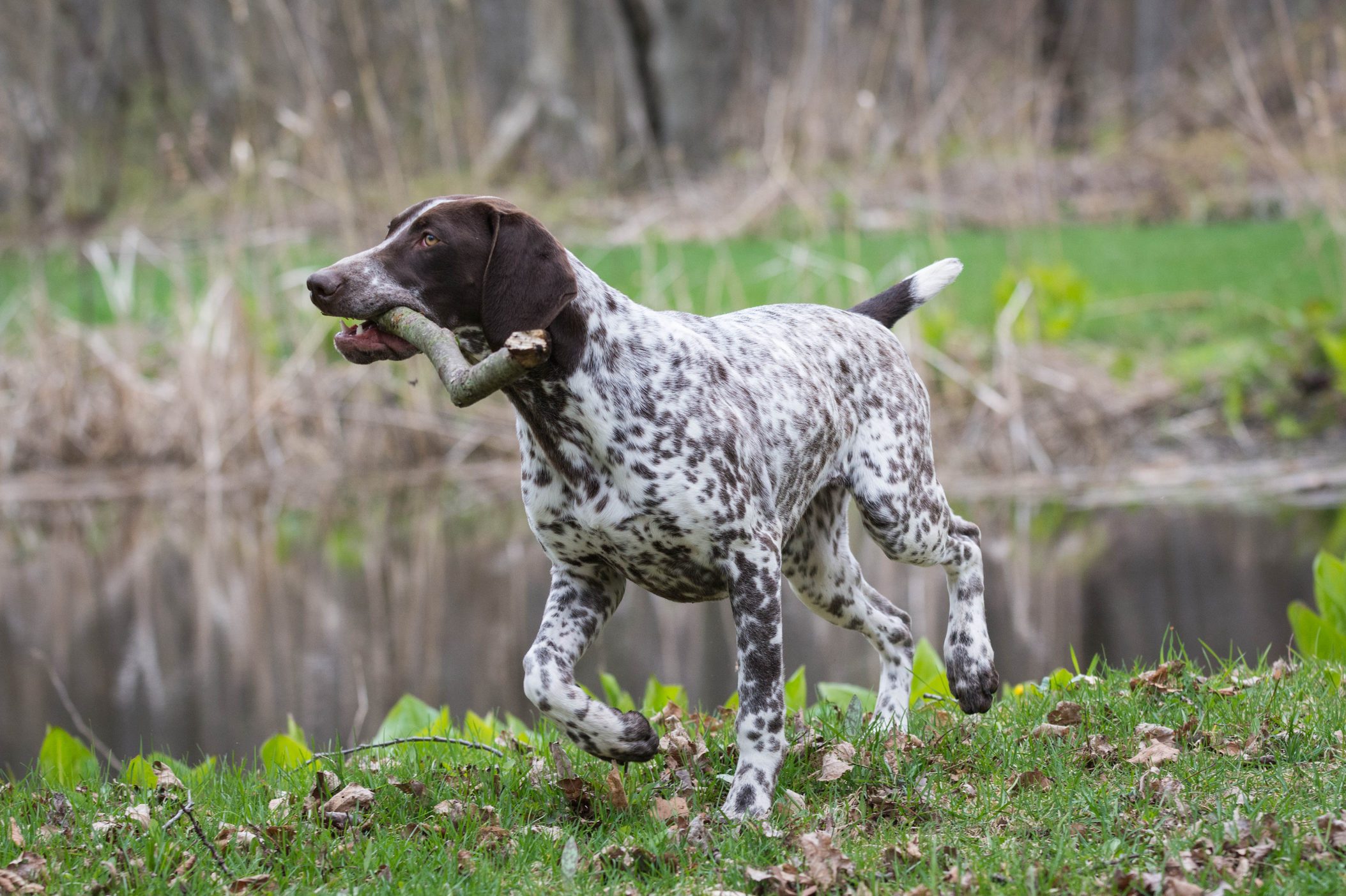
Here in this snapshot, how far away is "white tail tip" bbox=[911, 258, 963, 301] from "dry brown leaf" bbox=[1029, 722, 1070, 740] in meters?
1.68

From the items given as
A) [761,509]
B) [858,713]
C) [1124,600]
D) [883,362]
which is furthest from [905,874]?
[1124,600]

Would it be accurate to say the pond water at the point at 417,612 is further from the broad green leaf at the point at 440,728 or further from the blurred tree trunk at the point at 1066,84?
the blurred tree trunk at the point at 1066,84

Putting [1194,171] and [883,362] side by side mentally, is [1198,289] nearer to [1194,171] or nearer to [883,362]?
[1194,171]

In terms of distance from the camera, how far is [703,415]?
4180 mm

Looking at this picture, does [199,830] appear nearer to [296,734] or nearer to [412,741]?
[412,741]

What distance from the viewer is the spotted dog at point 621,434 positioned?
3.96m

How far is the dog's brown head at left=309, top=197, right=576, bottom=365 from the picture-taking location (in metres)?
3.93

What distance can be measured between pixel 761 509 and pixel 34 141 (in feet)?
45.9

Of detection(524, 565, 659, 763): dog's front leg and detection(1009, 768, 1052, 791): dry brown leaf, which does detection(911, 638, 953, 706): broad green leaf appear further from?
detection(524, 565, 659, 763): dog's front leg

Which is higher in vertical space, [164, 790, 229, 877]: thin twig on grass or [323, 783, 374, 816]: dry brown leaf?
[164, 790, 229, 877]: thin twig on grass

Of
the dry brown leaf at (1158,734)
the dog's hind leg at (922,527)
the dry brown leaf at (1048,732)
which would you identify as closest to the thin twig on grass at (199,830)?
the dog's hind leg at (922,527)

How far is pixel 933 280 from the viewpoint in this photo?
5.49 meters

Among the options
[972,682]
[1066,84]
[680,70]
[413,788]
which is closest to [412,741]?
[413,788]

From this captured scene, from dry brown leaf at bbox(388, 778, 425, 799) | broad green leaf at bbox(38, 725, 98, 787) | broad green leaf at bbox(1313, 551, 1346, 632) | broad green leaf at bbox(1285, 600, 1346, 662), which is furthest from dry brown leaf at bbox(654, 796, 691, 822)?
broad green leaf at bbox(1313, 551, 1346, 632)
